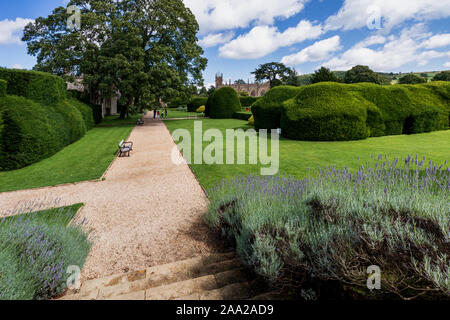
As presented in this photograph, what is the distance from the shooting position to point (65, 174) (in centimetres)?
781

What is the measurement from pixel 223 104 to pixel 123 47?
490 inches

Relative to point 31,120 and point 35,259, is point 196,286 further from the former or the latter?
point 31,120

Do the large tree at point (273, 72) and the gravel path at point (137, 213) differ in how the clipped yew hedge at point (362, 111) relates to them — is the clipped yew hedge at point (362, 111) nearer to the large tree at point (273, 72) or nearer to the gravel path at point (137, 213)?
the gravel path at point (137, 213)

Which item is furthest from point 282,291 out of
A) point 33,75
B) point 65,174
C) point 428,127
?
point 428,127

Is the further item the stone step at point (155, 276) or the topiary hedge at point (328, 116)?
the topiary hedge at point (328, 116)

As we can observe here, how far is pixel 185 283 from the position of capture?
260 centimetres

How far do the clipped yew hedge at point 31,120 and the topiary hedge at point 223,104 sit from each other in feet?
55.1

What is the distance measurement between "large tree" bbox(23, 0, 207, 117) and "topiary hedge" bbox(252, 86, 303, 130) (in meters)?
10.2

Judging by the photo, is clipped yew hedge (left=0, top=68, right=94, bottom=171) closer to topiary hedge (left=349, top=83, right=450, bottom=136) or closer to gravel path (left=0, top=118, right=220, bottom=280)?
gravel path (left=0, top=118, right=220, bottom=280)

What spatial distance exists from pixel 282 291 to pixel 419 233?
4.51 feet

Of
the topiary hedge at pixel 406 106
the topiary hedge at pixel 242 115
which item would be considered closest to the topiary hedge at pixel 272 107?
the topiary hedge at pixel 406 106

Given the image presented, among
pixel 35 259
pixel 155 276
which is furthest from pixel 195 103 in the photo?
pixel 35 259

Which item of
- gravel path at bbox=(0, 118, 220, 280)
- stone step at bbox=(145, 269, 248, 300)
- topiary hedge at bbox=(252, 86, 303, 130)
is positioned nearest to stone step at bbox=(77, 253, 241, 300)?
stone step at bbox=(145, 269, 248, 300)

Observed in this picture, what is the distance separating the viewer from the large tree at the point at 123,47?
65.3 ft
